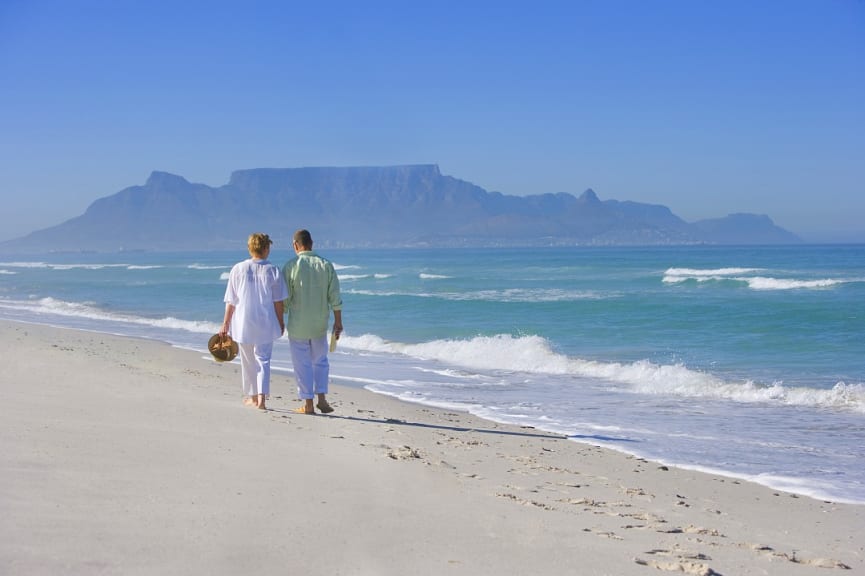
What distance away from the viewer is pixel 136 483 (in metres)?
4.39

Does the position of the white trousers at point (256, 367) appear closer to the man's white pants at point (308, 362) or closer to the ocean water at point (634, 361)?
the man's white pants at point (308, 362)

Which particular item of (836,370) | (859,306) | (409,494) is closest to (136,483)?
(409,494)

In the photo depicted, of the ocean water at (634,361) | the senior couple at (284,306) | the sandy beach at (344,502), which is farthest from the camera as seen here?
the ocean water at (634,361)

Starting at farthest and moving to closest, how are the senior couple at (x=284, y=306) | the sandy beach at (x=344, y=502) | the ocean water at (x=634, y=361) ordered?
the ocean water at (x=634, y=361), the senior couple at (x=284, y=306), the sandy beach at (x=344, y=502)

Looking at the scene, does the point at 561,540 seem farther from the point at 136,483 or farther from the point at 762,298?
the point at 762,298

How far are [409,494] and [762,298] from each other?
88.0 ft

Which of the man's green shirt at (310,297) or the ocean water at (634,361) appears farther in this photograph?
the ocean water at (634,361)

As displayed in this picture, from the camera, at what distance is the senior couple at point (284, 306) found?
764 centimetres

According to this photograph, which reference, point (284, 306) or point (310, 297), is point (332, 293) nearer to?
point (310, 297)

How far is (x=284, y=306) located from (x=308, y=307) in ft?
0.78

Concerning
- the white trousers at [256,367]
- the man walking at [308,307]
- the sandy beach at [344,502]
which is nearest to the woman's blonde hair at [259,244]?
the man walking at [308,307]

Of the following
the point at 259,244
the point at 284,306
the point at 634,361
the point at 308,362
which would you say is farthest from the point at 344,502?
the point at 634,361

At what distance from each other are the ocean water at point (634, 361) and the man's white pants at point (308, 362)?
2.31 meters

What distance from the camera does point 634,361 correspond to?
1482cm
